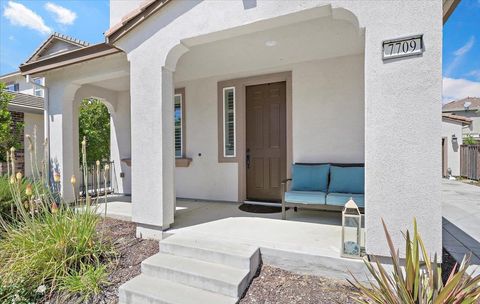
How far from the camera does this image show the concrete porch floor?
282cm

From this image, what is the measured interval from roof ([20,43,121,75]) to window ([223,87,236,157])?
2479 millimetres

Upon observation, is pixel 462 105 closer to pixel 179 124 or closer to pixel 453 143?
pixel 453 143

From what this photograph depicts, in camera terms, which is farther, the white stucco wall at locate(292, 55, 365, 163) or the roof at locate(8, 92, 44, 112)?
the roof at locate(8, 92, 44, 112)

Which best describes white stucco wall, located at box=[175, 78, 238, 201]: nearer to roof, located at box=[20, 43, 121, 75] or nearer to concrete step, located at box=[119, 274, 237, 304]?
roof, located at box=[20, 43, 121, 75]

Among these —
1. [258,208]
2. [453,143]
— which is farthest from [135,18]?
[453,143]

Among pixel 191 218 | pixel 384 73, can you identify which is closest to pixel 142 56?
pixel 191 218

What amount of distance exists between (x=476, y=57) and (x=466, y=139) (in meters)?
11.1

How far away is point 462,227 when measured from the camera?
424cm

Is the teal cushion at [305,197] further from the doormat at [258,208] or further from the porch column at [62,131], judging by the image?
the porch column at [62,131]

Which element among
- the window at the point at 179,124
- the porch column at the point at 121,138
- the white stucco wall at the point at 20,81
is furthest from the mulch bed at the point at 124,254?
the white stucco wall at the point at 20,81

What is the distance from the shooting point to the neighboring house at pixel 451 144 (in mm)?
12938

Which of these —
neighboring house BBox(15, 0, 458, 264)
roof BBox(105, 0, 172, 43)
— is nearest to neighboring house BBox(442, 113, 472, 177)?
neighboring house BBox(15, 0, 458, 264)

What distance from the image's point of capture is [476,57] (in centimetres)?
2081

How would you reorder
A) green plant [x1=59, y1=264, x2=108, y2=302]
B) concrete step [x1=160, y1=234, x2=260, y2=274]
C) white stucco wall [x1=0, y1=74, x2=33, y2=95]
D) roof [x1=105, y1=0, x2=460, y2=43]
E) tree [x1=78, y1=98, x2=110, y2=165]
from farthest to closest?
white stucco wall [x1=0, y1=74, x2=33, y2=95] → tree [x1=78, y1=98, x2=110, y2=165] → roof [x1=105, y1=0, x2=460, y2=43] → concrete step [x1=160, y1=234, x2=260, y2=274] → green plant [x1=59, y1=264, x2=108, y2=302]
